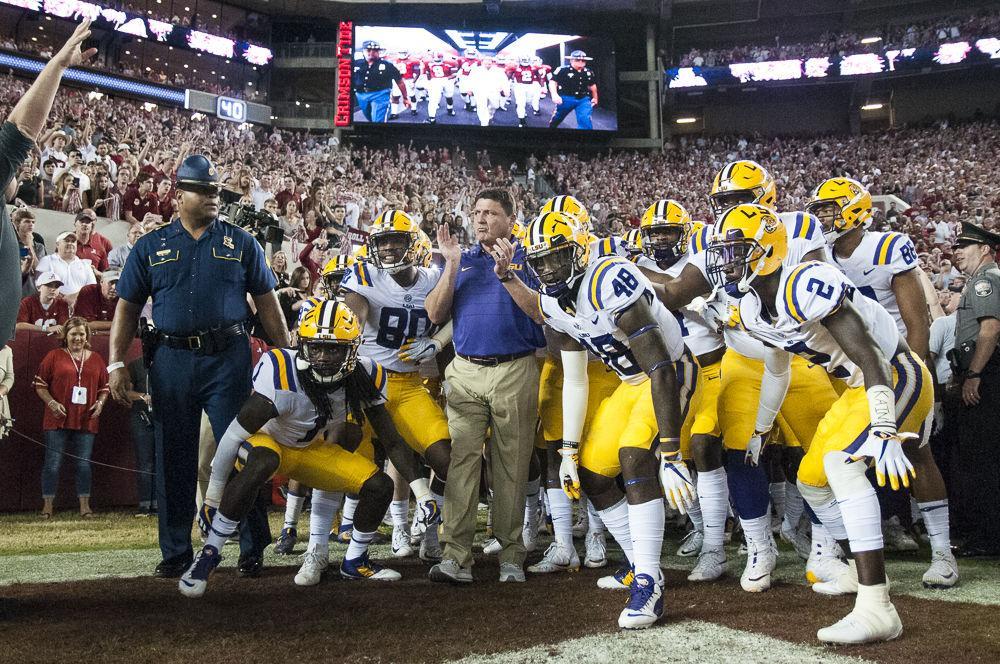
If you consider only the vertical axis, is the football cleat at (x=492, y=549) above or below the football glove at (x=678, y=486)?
below

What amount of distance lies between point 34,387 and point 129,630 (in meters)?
5.26

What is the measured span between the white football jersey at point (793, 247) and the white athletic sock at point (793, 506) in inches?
52.6

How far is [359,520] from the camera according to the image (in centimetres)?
504

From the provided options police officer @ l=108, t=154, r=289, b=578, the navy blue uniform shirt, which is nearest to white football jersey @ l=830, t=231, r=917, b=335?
police officer @ l=108, t=154, r=289, b=578

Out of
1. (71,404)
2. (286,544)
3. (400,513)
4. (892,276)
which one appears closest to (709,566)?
(892,276)

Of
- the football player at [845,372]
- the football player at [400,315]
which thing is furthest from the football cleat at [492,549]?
the football player at [845,372]

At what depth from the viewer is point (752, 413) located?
4.95 m

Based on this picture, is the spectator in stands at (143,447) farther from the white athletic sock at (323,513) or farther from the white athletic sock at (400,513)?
the white athletic sock at (323,513)

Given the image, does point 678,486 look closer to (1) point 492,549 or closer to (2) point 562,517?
(2) point 562,517

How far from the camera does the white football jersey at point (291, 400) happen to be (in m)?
4.82

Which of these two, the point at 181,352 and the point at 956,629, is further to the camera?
the point at 181,352

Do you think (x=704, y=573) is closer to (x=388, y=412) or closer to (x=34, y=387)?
(x=388, y=412)

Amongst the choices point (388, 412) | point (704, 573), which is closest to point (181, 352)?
point (388, 412)

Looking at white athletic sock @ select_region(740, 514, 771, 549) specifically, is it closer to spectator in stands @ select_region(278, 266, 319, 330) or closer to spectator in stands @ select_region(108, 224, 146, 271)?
spectator in stands @ select_region(278, 266, 319, 330)
